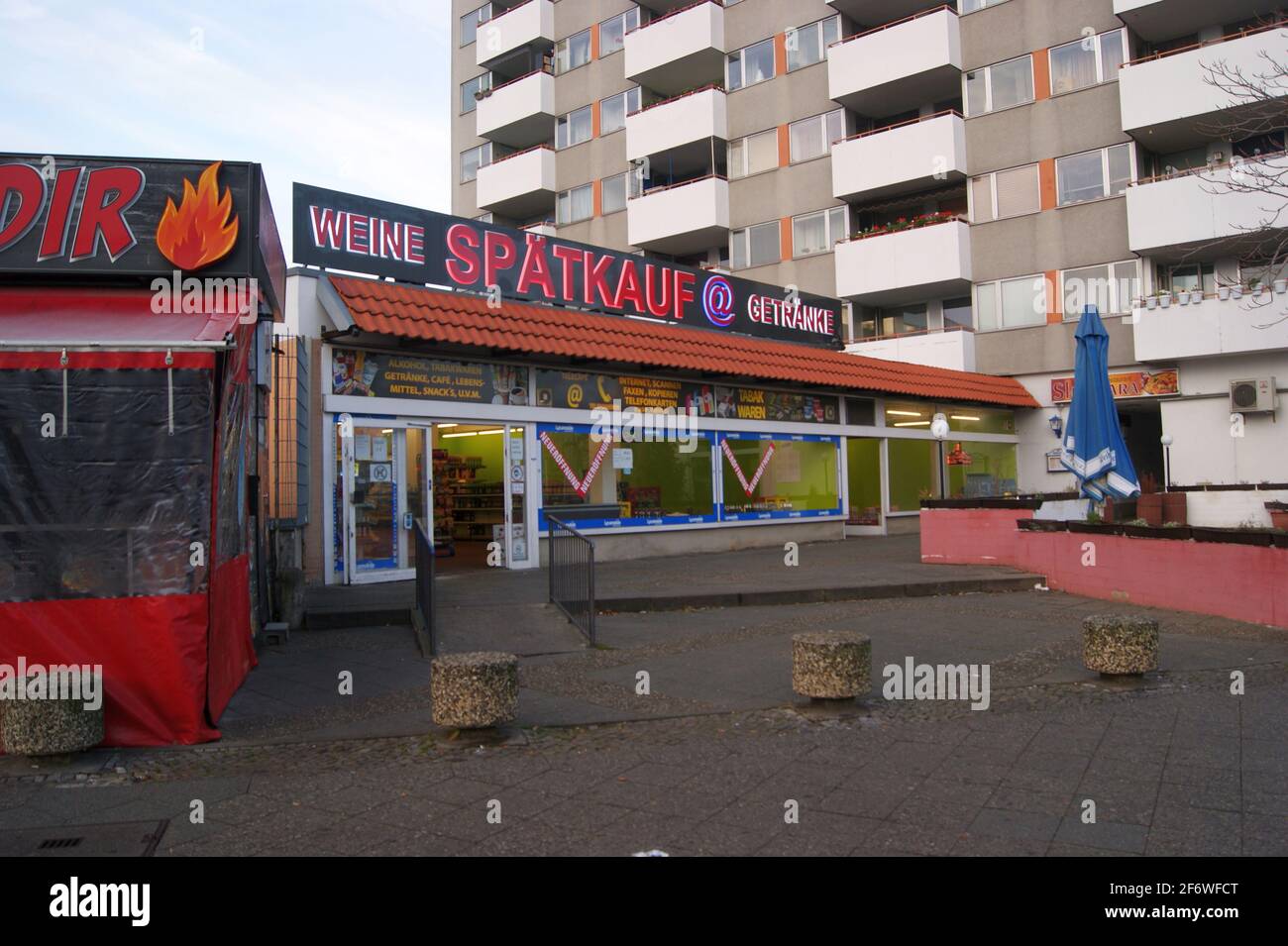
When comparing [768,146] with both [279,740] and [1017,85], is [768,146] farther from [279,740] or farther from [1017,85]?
[279,740]

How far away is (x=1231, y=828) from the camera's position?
437cm

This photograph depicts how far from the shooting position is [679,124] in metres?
32.8

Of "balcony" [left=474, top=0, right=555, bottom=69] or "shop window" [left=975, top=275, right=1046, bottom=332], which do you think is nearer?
"shop window" [left=975, top=275, right=1046, bottom=332]

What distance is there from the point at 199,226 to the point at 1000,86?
25604 millimetres

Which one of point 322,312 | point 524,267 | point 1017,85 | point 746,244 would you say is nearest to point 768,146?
point 746,244

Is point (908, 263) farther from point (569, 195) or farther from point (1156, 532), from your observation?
point (1156, 532)

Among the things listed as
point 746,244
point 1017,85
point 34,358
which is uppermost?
point 1017,85

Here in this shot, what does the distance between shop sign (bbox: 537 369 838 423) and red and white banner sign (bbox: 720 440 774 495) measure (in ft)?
1.95

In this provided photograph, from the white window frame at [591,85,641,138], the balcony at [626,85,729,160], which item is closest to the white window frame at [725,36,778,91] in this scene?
the balcony at [626,85,729,160]

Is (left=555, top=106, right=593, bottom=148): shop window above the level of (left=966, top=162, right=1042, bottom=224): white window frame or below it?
above

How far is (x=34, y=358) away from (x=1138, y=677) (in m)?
8.36

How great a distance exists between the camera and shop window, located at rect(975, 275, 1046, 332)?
86.2 ft

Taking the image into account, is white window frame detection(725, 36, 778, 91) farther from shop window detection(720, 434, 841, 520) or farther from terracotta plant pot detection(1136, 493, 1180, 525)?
terracotta plant pot detection(1136, 493, 1180, 525)
